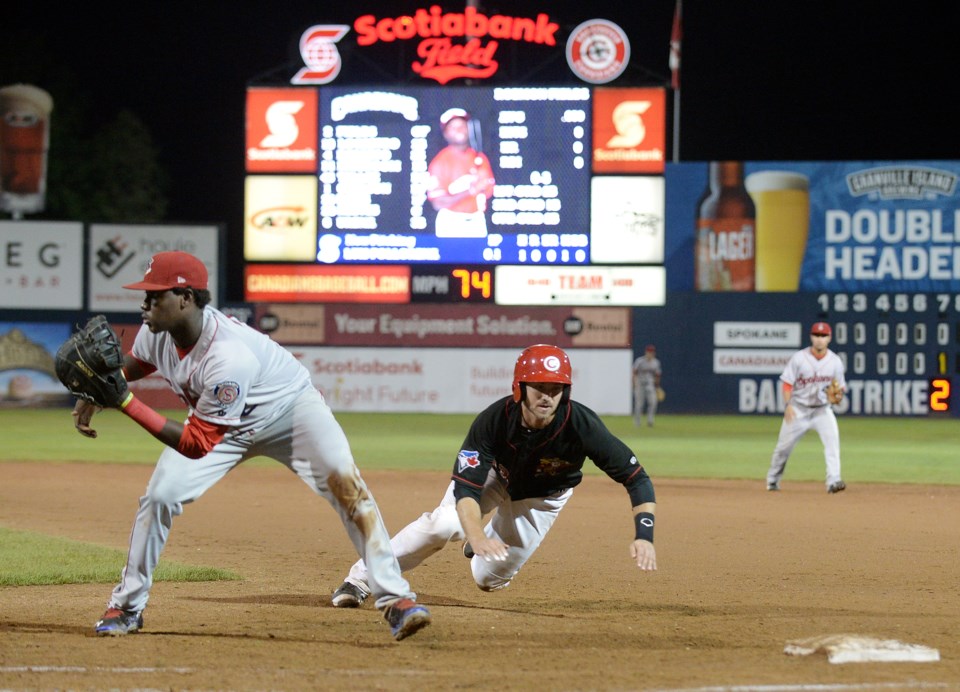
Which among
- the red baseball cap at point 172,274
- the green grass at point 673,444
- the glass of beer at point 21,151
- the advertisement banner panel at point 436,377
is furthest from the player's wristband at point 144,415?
the glass of beer at point 21,151

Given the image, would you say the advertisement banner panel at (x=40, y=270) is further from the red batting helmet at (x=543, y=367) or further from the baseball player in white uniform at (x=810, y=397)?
the red batting helmet at (x=543, y=367)

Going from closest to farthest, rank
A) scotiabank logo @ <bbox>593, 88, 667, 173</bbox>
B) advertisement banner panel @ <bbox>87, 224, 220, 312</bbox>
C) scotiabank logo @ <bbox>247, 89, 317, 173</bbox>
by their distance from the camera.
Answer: scotiabank logo @ <bbox>593, 88, 667, 173</bbox>
scotiabank logo @ <bbox>247, 89, 317, 173</bbox>
advertisement banner panel @ <bbox>87, 224, 220, 312</bbox>

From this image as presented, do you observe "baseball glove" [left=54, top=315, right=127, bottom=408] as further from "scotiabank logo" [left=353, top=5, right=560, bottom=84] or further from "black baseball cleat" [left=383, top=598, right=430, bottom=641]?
"scotiabank logo" [left=353, top=5, right=560, bottom=84]

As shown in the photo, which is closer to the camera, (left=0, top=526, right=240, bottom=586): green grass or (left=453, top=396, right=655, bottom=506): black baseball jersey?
(left=453, top=396, right=655, bottom=506): black baseball jersey

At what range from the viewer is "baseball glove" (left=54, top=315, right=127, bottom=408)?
5219mm

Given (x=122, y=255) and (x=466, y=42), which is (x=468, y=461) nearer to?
(x=466, y=42)

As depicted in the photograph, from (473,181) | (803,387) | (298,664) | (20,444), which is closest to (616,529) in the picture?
(803,387)

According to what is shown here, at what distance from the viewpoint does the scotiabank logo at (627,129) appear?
25.6 meters

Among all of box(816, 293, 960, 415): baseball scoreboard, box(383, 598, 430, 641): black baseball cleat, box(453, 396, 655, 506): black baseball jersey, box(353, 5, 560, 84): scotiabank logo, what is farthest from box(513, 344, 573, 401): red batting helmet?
box(816, 293, 960, 415): baseball scoreboard

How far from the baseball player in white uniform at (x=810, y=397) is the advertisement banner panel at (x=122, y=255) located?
19.8 m

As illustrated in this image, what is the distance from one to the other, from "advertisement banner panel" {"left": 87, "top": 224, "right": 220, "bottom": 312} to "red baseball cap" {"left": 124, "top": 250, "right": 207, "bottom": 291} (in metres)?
26.0

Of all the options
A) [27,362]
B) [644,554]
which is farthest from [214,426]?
[27,362]

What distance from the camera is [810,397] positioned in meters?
13.8

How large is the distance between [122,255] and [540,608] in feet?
86.0
